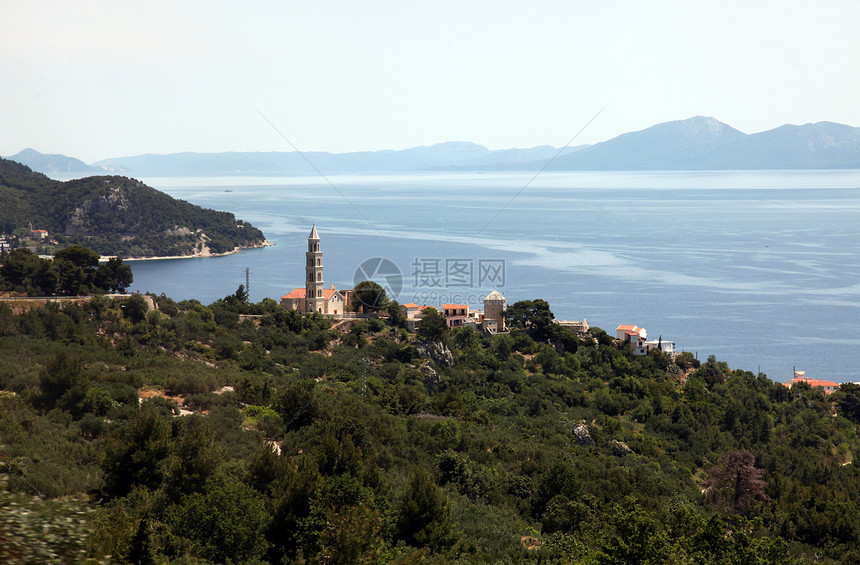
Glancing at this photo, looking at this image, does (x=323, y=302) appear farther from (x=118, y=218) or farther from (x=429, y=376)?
(x=118, y=218)

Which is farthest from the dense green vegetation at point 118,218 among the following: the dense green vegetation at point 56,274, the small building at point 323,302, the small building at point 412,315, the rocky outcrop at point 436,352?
the rocky outcrop at point 436,352

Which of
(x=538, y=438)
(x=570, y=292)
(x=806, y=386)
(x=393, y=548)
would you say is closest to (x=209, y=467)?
(x=393, y=548)

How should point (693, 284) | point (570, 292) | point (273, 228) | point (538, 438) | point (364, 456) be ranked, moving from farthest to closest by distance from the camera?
point (273, 228) → point (693, 284) → point (570, 292) → point (538, 438) → point (364, 456)

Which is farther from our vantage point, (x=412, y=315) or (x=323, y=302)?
(x=323, y=302)

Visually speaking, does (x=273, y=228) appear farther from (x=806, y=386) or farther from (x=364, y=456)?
(x=364, y=456)

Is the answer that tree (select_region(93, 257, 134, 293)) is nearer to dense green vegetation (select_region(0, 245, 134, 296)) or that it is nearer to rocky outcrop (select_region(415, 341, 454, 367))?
dense green vegetation (select_region(0, 245, 134, 296))

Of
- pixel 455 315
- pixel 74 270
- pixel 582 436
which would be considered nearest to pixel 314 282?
pixel 455 315

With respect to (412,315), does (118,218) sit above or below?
above
